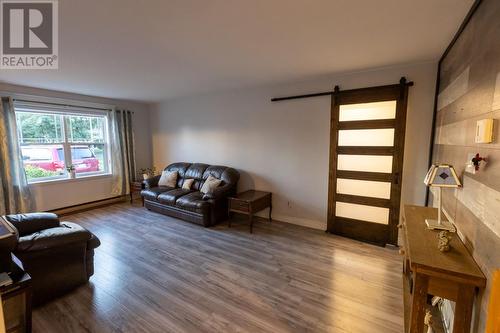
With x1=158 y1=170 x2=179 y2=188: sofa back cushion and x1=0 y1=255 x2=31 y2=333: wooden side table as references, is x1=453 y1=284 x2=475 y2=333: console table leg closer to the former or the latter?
x1=0 y1=255 x2=31 y2=333: wooden side table

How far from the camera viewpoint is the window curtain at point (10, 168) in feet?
12.1

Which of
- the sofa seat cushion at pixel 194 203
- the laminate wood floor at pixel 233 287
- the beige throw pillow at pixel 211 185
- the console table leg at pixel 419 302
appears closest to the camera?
the console table leg at pixel 419 302

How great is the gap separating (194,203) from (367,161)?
9.36 ft

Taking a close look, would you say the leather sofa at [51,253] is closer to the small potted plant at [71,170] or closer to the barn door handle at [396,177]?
the small potted plant at [71,170]

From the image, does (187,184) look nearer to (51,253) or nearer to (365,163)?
(51,253)

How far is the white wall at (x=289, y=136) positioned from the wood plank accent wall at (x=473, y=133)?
85cm

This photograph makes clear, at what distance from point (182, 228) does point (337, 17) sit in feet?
11.7

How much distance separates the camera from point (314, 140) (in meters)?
3.66

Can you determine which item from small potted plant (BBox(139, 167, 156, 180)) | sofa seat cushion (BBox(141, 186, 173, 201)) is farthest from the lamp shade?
small potted plant (BBox(139, 167, 156, 180))

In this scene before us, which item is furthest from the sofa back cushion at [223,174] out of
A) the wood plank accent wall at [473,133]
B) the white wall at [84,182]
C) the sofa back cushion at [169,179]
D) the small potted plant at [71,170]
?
the wood plank accent wall at [473,133]

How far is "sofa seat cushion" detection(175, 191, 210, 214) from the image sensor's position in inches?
151

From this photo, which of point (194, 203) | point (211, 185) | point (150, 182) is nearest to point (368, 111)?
point (211, 185)

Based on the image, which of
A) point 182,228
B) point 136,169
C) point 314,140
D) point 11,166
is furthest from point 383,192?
point 11,166

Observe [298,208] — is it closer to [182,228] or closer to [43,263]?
[182,228]
